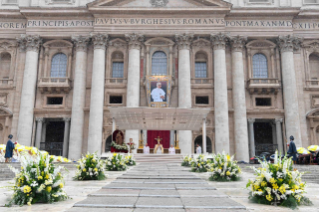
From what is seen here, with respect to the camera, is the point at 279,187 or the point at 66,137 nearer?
the point at 279,187

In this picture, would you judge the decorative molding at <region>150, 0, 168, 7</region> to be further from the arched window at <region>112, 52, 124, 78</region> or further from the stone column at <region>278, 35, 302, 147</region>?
the stone column at <region>278, 35, 302, 147</region>

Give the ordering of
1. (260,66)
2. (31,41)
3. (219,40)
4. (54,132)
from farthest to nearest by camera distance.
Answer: (54,132) < (260,66) < (31,41) < (219,40)

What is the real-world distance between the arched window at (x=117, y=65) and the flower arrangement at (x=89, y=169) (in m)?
24.9

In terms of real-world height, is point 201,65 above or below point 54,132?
above

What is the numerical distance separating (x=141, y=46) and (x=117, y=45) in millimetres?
2903

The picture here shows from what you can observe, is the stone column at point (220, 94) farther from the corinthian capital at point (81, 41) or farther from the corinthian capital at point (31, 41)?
the corinthian capital at point (31, 41)

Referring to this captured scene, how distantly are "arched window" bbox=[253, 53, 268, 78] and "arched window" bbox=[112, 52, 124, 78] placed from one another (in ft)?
51.5

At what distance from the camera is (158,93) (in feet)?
103

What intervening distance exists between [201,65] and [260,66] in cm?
690

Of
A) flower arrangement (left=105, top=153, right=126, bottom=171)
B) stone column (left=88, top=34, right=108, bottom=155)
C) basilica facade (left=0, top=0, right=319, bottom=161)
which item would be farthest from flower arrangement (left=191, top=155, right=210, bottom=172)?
stone column (left=88, top=34, right=108, bottom=155)

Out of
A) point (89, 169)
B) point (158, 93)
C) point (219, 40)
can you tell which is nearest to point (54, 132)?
point (158, 93)

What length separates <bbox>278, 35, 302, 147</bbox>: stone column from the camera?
1221 inches

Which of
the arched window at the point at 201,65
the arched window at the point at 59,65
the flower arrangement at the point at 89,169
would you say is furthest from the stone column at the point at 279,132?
the flower arrangement at the point at 89,169

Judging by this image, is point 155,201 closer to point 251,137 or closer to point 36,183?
point 36,183
